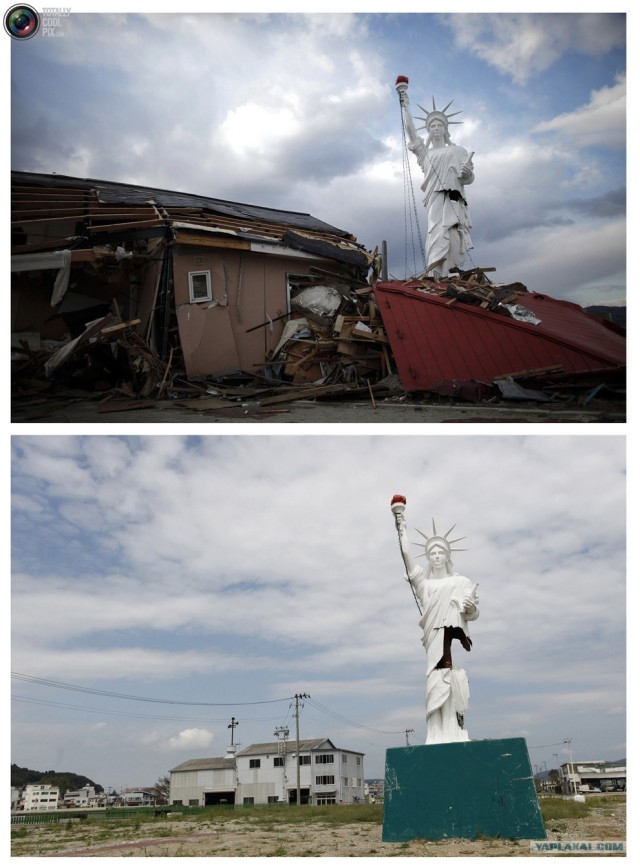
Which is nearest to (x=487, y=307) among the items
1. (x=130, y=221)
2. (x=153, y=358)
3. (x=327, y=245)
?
(x=327, y=245)

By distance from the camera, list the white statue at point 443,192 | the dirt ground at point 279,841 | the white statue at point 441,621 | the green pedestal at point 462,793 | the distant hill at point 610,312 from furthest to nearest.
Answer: the white statue at point 443,192 < the distant hill at point 610,312 < the white statue at point 441,621 < the green pedestal at point 462,793 < the dirt ground at point 279,841

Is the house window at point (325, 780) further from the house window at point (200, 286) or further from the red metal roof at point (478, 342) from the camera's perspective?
the red metal roof at point (478, 342)

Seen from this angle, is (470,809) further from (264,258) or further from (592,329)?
(264,258)

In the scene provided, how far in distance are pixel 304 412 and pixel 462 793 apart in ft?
16.9

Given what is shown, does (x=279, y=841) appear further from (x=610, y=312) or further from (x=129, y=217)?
(x=610, y=312)

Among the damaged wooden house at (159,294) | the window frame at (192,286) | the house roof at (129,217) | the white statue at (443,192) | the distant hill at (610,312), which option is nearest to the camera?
the damaged wooden house at (159,294)

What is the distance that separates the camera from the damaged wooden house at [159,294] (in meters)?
10.7

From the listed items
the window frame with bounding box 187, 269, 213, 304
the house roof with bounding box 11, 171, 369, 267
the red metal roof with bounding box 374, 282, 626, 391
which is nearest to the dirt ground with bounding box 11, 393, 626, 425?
the red metal roof with bounding box 374, 282, 626, 391

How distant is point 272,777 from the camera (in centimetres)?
Result: 3600

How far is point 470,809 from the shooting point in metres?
7.39

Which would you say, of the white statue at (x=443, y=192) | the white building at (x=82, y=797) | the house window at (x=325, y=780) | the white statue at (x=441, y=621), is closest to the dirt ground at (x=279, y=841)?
the white statue at (x=441, y=621)

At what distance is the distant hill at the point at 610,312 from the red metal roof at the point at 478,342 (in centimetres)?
141

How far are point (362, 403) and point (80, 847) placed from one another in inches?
280

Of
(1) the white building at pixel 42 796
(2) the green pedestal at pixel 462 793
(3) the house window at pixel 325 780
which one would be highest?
(2) the green pedestal at pixel 462 793
